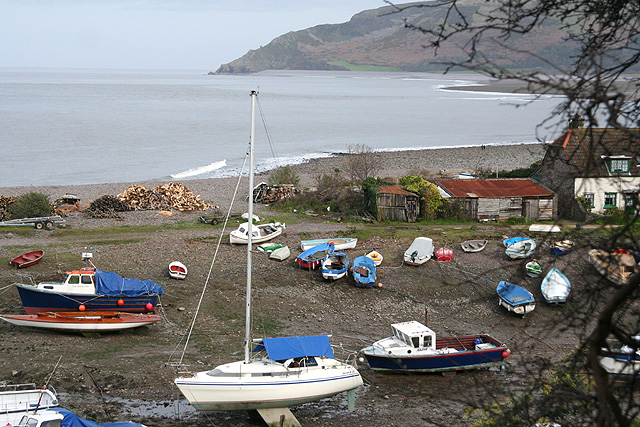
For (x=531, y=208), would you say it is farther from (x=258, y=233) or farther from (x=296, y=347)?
(x=296, y=347)

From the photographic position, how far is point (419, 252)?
98.5 feet

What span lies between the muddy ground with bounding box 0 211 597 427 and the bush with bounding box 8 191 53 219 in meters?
1.77

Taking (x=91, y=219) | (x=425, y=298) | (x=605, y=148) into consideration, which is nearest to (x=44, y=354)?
(x=425, y=298)

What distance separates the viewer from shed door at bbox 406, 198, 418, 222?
120 feet

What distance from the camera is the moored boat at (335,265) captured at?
2791cm

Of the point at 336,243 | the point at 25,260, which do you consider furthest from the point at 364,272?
the point at 25,260

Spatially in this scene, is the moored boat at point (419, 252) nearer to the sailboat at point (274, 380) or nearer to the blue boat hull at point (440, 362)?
the blue boat hull at point (440, 362)

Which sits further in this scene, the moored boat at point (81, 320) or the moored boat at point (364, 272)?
the moored boat at point (364, 272)

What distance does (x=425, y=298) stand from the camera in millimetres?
27188

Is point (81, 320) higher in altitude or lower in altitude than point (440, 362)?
higher

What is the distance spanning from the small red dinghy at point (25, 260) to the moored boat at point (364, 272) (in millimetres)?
13872

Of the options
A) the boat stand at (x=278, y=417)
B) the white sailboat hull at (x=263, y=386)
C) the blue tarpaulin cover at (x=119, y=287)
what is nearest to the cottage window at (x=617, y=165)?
the white sailboat hull at (x=263, y=386)

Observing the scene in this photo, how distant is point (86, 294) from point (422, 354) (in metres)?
11.9

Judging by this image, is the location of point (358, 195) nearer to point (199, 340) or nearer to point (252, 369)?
point (199, 340)
